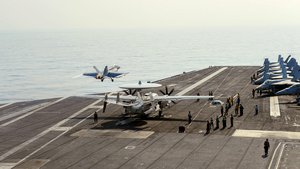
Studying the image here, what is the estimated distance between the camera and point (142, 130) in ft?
176

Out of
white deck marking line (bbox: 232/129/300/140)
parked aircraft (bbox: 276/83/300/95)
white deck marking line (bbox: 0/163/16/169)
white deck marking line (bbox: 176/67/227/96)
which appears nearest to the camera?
white deck marking line (bbox: 0/163/16/169)

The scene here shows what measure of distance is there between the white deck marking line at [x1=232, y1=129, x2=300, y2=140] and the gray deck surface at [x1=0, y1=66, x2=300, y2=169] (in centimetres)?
51

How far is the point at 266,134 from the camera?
49688 mm

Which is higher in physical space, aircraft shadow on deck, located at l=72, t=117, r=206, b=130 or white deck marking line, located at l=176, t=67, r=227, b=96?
white deck marking line, located at l=176, t=67, r=227, b=96

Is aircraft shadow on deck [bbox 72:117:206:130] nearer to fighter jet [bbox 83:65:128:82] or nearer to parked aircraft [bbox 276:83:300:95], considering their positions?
parked aircraft [bbox 276:83:300:95]

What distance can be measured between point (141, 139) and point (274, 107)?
27.2 metres

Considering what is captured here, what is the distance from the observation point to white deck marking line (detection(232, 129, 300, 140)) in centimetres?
4844

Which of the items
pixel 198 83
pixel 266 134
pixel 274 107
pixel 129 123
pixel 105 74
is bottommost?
pixel 266 134

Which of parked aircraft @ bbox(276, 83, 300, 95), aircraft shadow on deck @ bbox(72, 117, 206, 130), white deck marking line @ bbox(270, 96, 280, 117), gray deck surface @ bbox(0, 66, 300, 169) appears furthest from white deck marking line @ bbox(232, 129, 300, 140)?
parked aircraft @ bbox(276, 83, 300, 95)

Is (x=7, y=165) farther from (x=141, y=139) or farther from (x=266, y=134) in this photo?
(x=266, y=134)

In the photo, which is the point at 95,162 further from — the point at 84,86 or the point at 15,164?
the point at 84,86

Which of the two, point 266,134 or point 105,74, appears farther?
point 105,74

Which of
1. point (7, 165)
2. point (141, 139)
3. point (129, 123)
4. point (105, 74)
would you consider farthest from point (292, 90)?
point (7, 165)

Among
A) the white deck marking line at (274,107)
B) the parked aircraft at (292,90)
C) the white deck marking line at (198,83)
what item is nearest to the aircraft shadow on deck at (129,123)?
the white deck marking line at (274,107)
